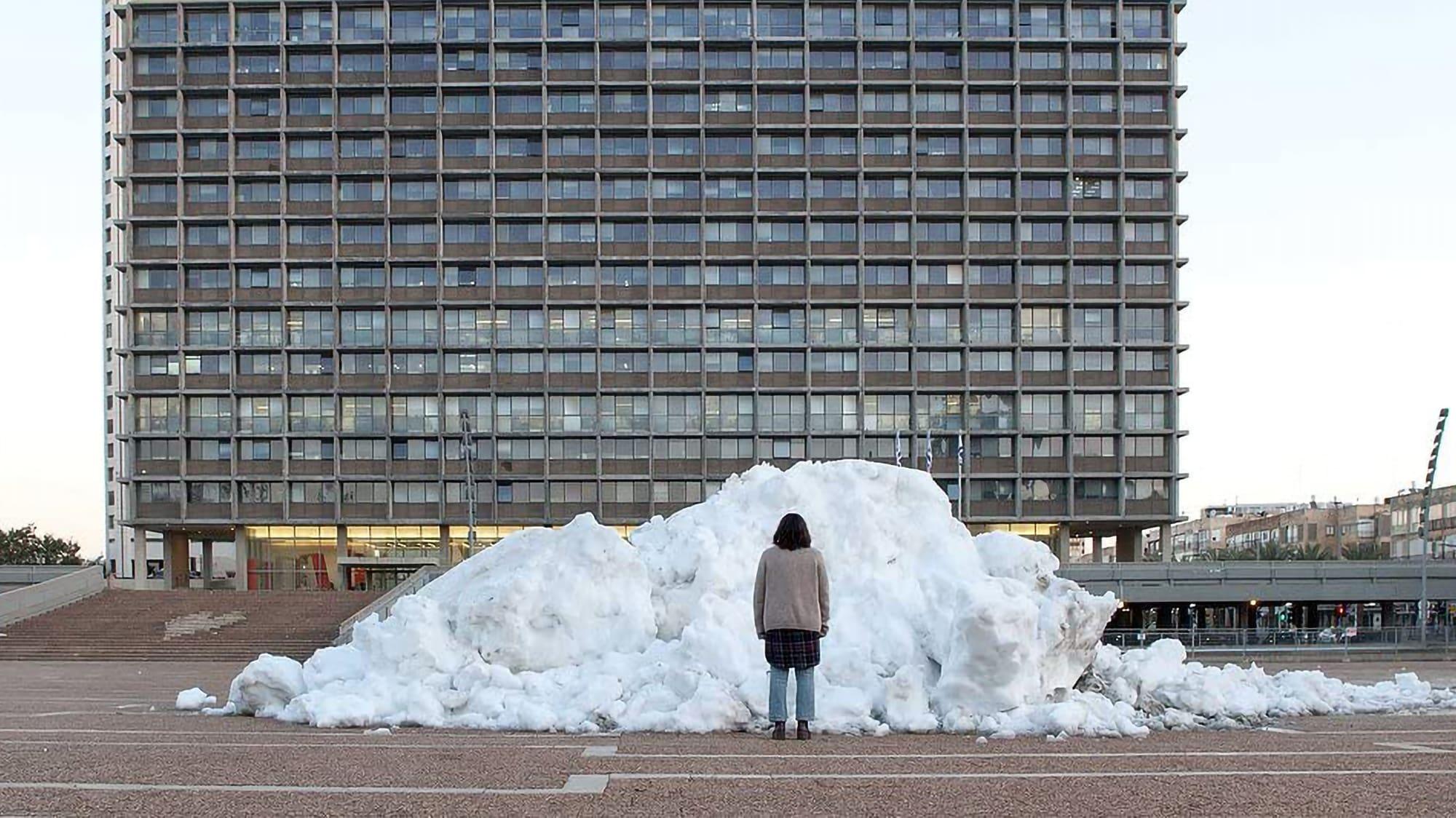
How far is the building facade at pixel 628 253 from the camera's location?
2813 inches

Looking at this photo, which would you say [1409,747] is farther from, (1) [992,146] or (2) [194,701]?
(1) [992,146]

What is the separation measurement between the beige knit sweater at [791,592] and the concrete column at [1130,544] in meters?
67.7

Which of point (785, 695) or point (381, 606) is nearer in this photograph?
point (785, 695)

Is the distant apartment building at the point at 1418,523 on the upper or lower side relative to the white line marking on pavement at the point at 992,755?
lower

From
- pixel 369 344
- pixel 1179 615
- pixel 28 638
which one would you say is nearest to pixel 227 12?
pixel 369 344

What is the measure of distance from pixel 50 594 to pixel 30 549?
183ft

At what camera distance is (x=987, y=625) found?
432 inches

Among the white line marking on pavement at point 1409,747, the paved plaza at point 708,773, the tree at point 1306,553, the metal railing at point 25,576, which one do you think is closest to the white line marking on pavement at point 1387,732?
the paved plaza at point 708,773

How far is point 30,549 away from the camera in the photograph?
9862 centimetres

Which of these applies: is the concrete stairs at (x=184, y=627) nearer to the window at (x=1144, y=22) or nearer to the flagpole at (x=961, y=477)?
the flagpole at (x=961, y=477)

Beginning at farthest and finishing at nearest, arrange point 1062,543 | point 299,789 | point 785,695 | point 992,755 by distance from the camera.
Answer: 1. point 1062,543
2. point 785,695
3. point 992,755
4. point 299,789

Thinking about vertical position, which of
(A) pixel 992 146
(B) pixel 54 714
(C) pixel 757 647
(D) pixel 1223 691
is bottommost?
(B) pixel 54 714

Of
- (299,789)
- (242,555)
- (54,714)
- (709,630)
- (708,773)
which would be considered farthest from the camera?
(242,555)

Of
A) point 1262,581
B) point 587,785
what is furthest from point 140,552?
point 587,785
